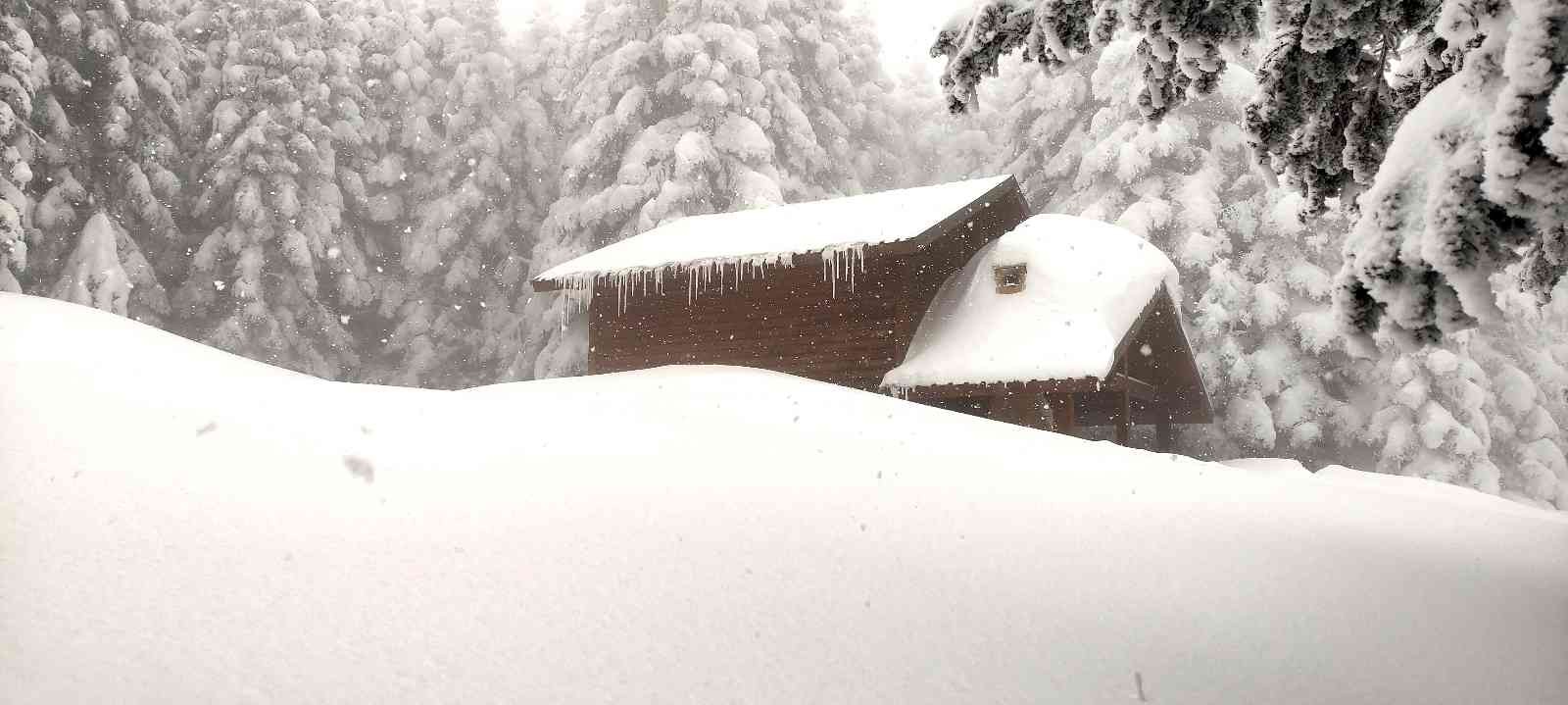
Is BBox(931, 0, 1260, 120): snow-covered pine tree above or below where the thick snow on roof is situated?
above

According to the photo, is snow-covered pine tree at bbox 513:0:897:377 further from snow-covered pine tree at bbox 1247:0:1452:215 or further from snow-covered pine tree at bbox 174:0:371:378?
snow-covered pine tree at bbox 1247:0:1452:215

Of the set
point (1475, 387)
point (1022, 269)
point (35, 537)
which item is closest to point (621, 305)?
point (1022, 269)

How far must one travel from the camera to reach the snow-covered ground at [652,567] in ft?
9.53

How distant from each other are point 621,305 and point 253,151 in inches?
583

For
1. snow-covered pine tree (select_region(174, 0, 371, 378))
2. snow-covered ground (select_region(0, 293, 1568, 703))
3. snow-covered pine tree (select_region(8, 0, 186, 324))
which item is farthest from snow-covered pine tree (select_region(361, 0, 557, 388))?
snow-covered ground (select_region(0, 293, 1568, 703))

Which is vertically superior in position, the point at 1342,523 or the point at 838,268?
the point at 838,268

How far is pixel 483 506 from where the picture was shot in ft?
13.8

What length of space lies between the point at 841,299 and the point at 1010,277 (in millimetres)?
2477

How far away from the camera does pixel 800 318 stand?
13578 mm

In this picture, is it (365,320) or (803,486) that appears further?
(365,320)

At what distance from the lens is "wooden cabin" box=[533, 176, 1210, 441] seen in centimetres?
1256

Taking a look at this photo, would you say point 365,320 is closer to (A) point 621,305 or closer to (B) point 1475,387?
(A) point 621,305

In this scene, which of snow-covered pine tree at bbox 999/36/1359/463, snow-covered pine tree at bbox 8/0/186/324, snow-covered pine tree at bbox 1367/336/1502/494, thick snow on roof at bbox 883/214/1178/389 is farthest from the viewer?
snow-covered pine tree at bbox 8/0/186/324

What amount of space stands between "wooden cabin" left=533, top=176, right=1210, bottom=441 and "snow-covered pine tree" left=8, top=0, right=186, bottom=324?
42.9ft
